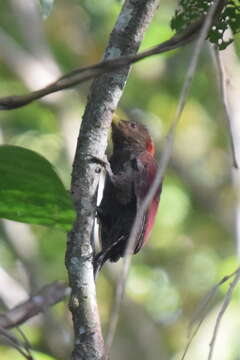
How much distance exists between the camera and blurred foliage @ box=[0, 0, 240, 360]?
670 centimetres

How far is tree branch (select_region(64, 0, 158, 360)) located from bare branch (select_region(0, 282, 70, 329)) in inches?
21.4

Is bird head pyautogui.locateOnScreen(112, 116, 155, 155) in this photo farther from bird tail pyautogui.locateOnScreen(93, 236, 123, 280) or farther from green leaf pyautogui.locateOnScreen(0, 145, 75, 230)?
green leaf pyautogui.locateOnScreen(0, 145, 75, 230)

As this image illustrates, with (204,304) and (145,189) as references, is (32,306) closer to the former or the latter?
(204,304)

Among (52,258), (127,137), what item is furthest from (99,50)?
(127,137)

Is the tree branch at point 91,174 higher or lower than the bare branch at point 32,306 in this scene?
higher

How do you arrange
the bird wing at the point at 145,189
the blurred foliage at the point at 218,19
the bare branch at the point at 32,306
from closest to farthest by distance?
the bare branch at the point at 32,306
the blurred foliage at the point at 218,19
the bird wing at the point at 145,189

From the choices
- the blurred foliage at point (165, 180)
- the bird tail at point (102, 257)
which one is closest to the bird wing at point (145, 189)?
the bird tail at point (102, 257)

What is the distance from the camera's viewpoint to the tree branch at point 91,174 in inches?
83.9

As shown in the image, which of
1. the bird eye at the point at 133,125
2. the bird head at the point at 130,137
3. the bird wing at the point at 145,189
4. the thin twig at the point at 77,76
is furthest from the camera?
the bird eye at the point at 133,125

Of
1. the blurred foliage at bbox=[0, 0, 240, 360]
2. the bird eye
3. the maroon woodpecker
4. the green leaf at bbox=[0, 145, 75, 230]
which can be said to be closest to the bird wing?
the maroon woodpecker

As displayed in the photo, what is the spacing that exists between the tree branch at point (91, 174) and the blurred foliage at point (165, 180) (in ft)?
13.2

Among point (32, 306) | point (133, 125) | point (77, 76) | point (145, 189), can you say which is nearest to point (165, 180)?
point (133, 125)

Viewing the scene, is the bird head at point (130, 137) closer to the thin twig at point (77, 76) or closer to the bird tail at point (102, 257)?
the bird tail at point (102, 257)

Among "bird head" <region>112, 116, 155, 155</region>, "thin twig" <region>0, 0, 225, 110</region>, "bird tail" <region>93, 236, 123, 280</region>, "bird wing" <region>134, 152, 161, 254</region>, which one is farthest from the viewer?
"bird head" <region>112, 116, 155, 155</region>
